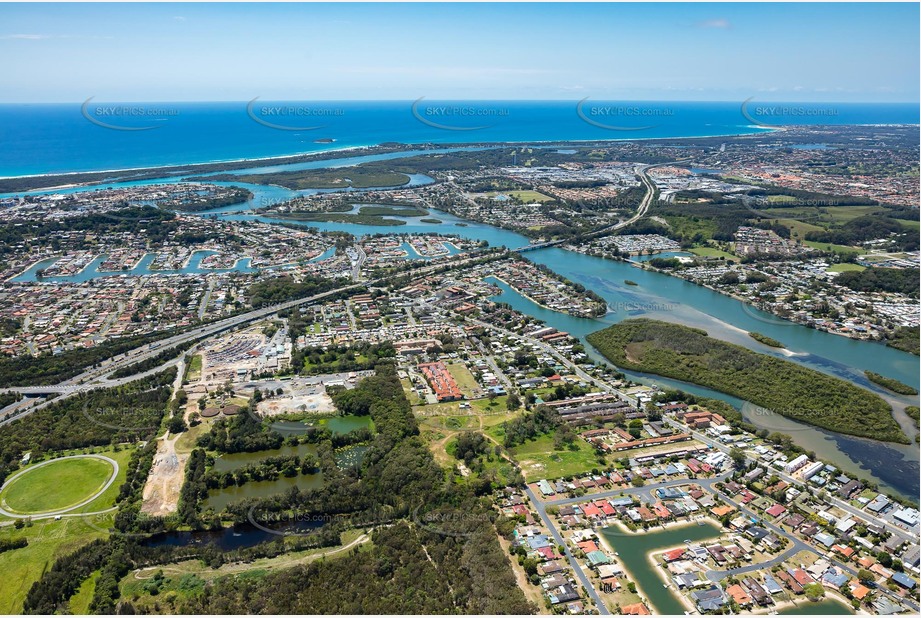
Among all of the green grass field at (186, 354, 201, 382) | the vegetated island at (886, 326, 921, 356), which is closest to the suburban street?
the green grass field at (186, 354, 201, 382)

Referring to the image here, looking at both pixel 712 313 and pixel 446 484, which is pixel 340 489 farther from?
pixel 712 313

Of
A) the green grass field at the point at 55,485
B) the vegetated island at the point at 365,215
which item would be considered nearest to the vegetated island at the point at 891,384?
the green grass field at the point at 55,485

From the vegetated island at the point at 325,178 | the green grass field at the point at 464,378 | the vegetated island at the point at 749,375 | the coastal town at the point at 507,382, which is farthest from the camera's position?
the vegetated island at the point at 325,178

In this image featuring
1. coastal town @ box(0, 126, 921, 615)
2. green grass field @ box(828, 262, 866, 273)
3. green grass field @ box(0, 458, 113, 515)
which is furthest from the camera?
green grass field @ box(828, 262, 866, 273)

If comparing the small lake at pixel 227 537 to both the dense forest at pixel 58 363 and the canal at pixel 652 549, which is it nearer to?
the canal at pixel 652 549

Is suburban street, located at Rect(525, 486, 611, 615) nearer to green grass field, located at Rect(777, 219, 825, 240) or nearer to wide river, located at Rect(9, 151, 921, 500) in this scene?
wide river, located at Rect(9, 151, 921, 500)

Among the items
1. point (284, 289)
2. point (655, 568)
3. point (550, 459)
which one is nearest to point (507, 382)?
point (550, 459)
